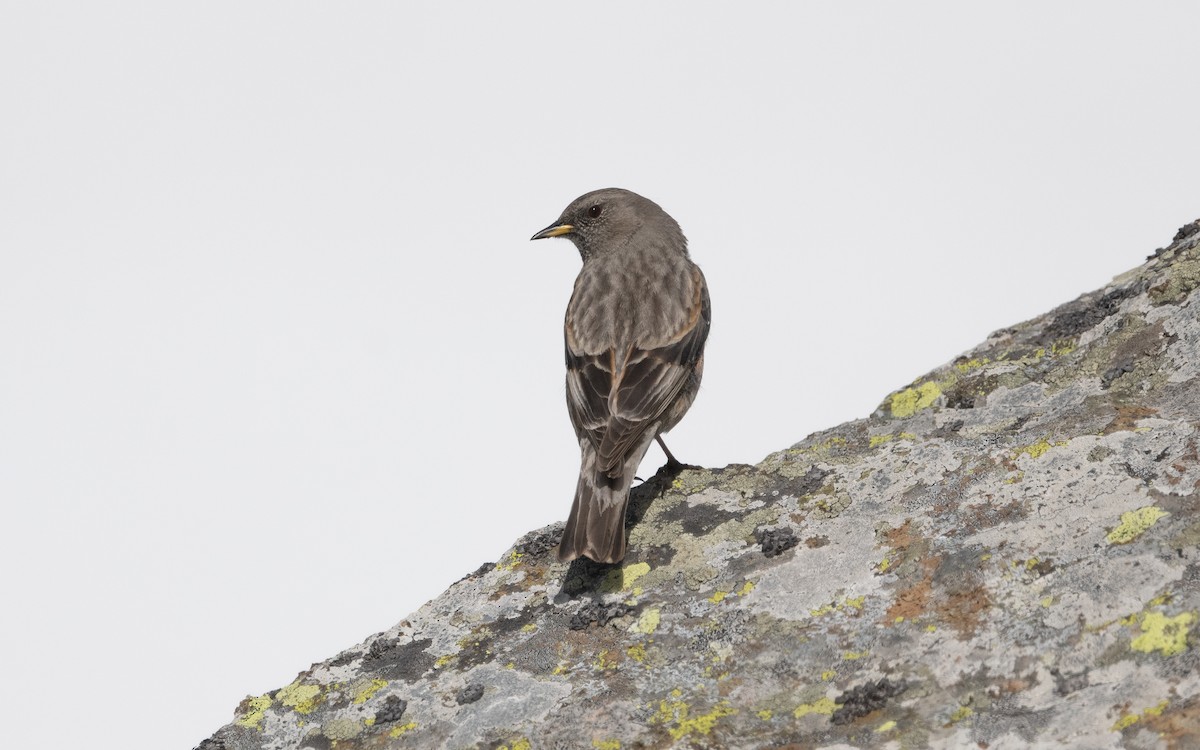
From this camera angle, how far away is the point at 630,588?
6414 millimetres

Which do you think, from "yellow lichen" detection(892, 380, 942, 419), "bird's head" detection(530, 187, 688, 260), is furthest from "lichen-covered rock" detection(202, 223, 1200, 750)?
"bird's head" detection(530, 187, 688, 260)

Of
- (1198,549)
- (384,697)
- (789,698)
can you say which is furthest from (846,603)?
(384,697)

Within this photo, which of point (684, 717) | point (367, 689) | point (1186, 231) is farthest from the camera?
point (1186, 231)

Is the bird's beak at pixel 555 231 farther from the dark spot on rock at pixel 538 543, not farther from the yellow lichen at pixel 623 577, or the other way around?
the yellow lichen at pixel 623 577

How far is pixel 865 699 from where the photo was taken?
4879 mm

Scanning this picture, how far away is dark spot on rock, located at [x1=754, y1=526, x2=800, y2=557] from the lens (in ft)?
20.6

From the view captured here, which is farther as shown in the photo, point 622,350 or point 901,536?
point 622,350

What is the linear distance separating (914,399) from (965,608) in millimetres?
3150

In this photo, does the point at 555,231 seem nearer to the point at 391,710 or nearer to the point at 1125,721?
the point at 391,710

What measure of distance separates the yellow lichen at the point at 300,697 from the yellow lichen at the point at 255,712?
7cm

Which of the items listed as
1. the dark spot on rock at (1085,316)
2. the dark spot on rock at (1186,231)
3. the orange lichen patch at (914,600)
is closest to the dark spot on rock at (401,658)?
the orange lichen patch at (914,600)

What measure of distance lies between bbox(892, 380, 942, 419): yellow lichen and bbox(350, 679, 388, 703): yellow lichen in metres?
4.07

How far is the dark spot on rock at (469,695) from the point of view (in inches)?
222

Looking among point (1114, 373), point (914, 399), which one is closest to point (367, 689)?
point (914, 399)
